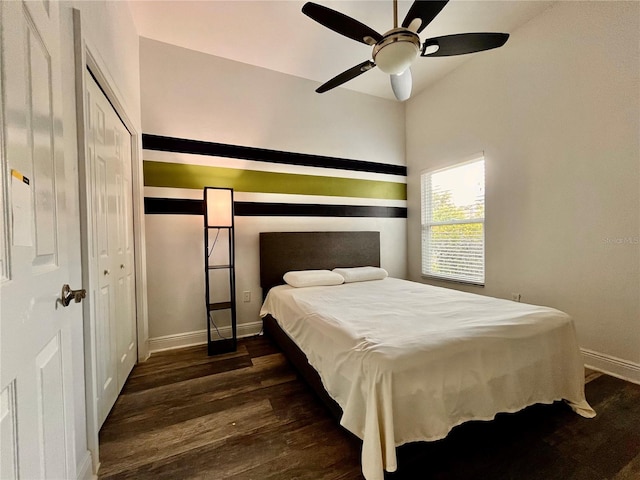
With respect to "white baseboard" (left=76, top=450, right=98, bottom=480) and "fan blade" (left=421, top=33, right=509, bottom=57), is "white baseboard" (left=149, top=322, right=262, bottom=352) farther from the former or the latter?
"fan blade" (left=421, top=33, right=509, bottom=57)

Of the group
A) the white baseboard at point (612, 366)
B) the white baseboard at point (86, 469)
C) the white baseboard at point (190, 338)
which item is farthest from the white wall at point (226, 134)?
the white baseboard at point (612, 366)

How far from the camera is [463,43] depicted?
1731 millimetres

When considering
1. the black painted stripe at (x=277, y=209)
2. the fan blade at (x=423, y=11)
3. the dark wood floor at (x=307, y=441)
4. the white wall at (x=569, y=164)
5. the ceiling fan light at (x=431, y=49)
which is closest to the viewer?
the dark wood floor at (x=307, y=441)

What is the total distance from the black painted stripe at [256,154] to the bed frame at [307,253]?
895mm

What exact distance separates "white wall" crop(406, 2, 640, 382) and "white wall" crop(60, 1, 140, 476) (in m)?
3.42

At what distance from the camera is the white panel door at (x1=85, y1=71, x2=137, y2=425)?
154 centimetres

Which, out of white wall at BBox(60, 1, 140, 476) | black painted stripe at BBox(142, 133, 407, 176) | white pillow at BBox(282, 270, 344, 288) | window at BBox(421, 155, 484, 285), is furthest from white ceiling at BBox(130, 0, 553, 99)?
white pillow at BBox(282, 270, 344, 288)

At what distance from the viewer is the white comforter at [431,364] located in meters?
Answer: 1.13

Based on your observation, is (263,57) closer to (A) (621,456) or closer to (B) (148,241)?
(B) (148,241)

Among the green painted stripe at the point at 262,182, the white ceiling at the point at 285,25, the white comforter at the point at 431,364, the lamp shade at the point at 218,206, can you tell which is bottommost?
the white comforter at the point at 431,364

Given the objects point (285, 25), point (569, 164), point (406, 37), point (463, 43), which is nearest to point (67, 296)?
point (406, 37)

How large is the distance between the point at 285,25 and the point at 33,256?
2.75m

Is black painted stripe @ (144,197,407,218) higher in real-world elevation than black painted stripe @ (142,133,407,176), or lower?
lower

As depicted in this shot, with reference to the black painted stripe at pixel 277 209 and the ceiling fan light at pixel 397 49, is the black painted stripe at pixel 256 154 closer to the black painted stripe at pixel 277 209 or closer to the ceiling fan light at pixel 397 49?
the black painted stripe at pixel 277 209
